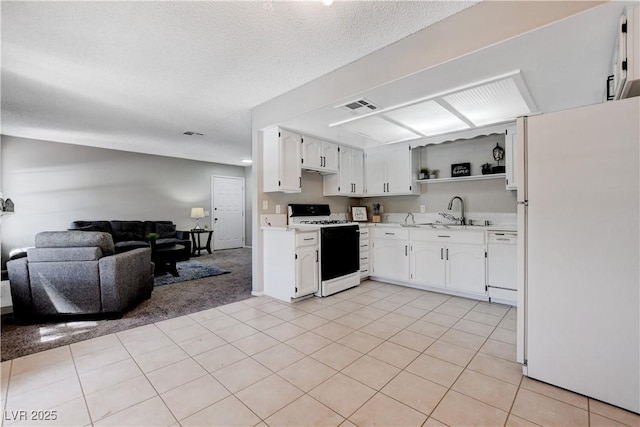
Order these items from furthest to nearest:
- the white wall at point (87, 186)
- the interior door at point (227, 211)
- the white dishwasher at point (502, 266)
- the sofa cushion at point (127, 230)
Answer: the interior door at point (227, 211) < the sofa cushion at point (127, 230) < the white wall at point (87, 186) < the white dishwasher at point (502, 266)

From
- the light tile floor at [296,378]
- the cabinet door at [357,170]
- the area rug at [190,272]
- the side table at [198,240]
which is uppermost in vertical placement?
the cabinet door at [357,170]

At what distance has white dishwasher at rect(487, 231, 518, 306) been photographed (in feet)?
10.7

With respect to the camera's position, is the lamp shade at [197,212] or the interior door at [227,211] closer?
the lamp shade at [197,212]

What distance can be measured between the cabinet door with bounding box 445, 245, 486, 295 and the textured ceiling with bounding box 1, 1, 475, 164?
2585mm

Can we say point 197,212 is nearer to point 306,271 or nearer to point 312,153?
point 312,153

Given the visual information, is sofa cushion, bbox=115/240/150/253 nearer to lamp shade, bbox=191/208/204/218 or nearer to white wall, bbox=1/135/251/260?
white wall, bbox=1/135/251/260

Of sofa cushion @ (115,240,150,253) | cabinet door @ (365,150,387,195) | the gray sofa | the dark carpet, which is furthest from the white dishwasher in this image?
sofa cushion @ (115,240,150,253)

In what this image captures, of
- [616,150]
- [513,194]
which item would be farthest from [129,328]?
[513,194]

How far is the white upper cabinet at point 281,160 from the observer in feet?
12.0

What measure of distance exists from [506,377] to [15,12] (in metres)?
4.26

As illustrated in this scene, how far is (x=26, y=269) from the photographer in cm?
286

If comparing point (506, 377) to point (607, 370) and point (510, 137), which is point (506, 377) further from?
point (510, 137)

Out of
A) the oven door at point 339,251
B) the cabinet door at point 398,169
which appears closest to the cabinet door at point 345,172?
the cabinet door at point 398,169

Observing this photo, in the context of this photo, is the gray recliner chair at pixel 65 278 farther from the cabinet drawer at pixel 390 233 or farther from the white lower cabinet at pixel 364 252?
the cabinet drawer at pixel 390 233
